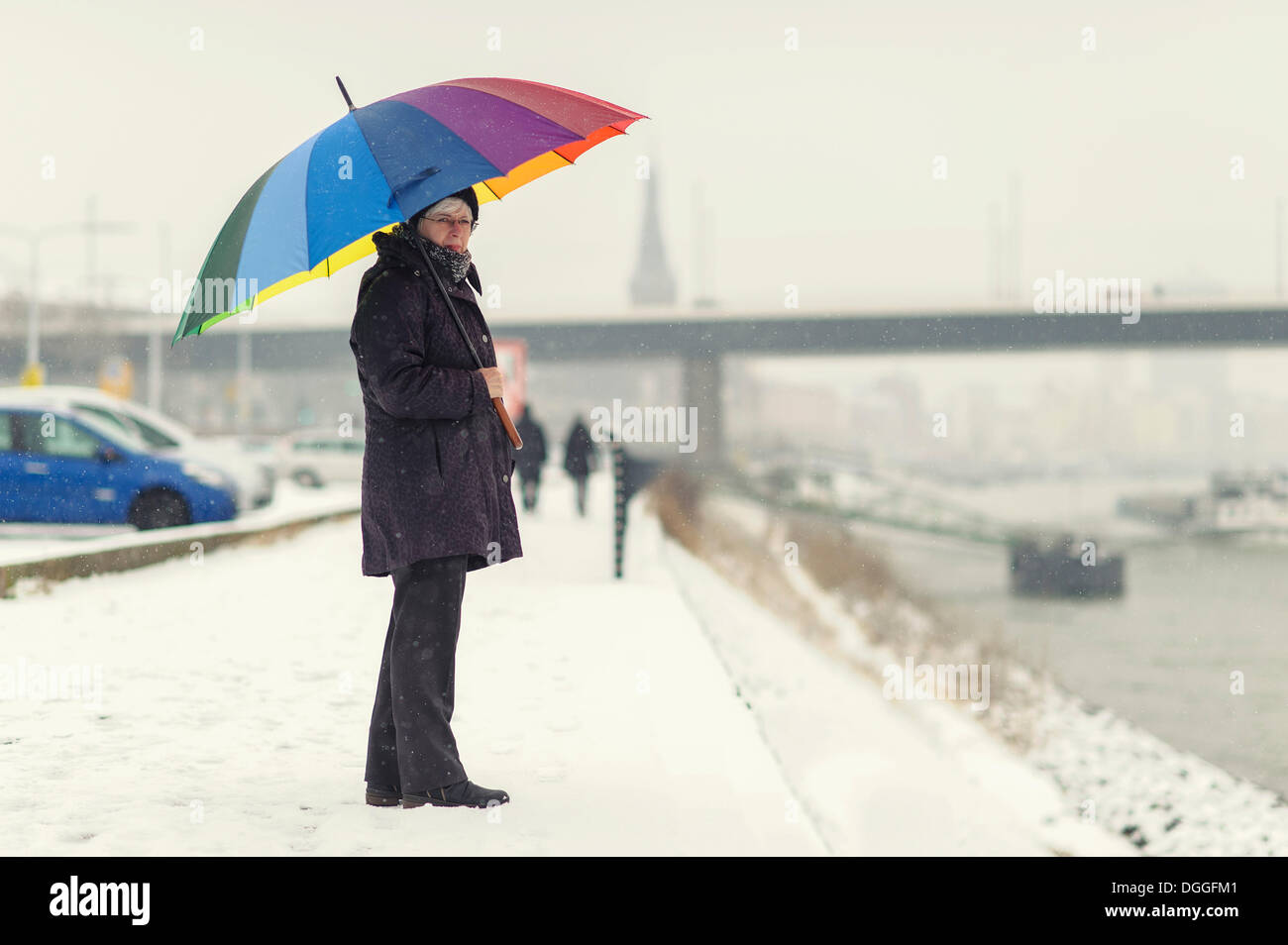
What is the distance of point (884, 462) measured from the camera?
197 feet

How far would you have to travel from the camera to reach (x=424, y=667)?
3639 mm

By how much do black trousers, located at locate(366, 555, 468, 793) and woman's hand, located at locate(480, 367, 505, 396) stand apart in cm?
50

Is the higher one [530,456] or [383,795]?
[530,456]

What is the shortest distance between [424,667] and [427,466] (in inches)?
24.1

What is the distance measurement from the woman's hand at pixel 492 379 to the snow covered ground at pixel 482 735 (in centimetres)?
127

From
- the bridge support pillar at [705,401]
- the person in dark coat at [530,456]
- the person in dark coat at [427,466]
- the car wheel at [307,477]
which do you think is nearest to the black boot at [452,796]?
the person in dark coat at [427,466]

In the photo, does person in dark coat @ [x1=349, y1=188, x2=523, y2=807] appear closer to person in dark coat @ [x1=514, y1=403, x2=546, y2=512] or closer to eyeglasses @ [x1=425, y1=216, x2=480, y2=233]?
eyeglasses @ [x1=425, y1=216, x2=480, y2=233]

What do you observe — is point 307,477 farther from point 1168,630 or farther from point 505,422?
point 505,422

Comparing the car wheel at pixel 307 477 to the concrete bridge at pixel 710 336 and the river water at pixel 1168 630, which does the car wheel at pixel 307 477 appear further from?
the concrete bridge at pixel 710 336

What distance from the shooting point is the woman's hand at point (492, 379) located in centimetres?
354

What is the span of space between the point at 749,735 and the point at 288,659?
114 inches

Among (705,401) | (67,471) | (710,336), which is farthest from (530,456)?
(705,401)

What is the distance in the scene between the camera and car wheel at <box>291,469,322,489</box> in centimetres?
3241

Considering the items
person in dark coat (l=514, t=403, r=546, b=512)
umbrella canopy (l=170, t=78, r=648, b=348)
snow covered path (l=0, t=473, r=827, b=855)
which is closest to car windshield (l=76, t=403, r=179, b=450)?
snow covered path (l=0, t=473, r=827, b=855)
